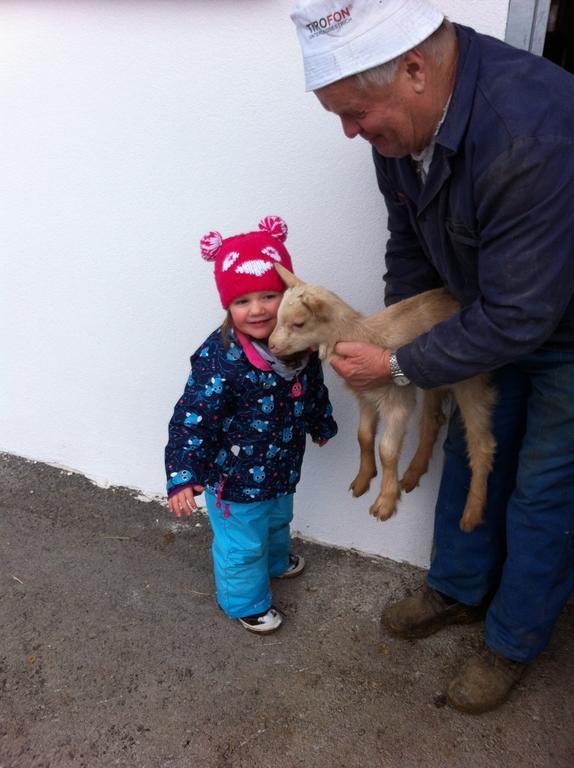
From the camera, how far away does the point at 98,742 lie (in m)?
2.68

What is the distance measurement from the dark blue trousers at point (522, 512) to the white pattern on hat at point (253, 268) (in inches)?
37.1

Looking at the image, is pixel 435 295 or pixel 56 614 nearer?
pixel 435 295

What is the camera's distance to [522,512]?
2.54 m

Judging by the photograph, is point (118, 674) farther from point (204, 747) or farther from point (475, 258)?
point (475, 258)

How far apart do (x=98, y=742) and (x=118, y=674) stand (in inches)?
12.4

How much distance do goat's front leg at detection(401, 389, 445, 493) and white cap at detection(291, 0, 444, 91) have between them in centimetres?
140

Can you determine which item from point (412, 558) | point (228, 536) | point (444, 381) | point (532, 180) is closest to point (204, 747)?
point (228, 536)

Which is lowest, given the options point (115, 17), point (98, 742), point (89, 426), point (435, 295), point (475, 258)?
point (98, 742)

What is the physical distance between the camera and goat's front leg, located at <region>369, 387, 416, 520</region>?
2639 millimetres

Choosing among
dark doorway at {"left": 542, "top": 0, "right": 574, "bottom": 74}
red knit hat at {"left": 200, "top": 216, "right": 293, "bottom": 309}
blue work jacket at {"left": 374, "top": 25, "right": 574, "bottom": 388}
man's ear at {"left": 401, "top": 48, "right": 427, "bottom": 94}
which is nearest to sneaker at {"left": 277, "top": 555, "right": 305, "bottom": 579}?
red knit hat at {"left": 200, "top": 216, "right": 293, "bottom": 309}

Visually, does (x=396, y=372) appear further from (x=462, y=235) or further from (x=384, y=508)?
(x=384, y=508)

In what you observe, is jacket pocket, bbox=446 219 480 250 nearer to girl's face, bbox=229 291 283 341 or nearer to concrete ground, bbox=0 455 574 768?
girl's face, bbox=229 291 283 341

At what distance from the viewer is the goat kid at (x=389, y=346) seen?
2.45m

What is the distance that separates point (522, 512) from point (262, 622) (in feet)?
4.26
